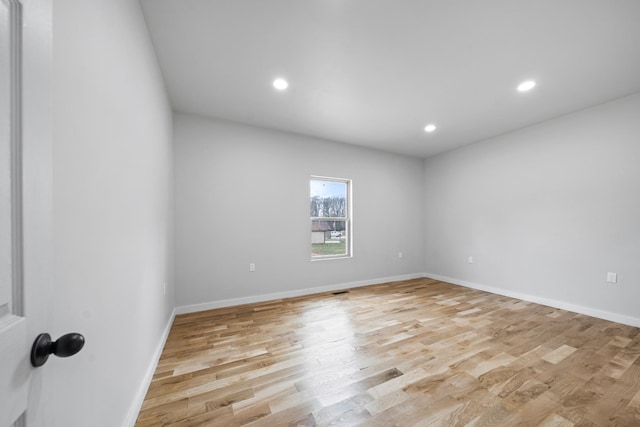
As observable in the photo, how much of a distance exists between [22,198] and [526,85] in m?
3.69

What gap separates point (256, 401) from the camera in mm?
1554

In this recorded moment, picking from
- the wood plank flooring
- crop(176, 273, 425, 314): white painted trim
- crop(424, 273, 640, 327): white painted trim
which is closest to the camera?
the wood plank flooring

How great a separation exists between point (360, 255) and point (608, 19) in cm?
368

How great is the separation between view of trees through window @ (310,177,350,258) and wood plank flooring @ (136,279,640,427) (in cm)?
128

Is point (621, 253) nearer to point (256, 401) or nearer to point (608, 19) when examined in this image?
point (608, 19)

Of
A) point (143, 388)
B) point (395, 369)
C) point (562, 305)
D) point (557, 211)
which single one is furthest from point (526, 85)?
point (143, 388)

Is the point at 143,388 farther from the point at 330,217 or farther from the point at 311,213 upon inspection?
the point at 330,217

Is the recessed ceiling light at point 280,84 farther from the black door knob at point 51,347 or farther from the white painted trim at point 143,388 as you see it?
the white painted trim at point 143,388

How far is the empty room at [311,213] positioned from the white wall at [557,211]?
23 mm

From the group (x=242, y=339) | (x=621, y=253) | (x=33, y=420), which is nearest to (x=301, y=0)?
(x=33, y=420)

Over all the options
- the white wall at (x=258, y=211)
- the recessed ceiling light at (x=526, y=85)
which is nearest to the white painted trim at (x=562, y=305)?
the white wall at (x=258, y=211)

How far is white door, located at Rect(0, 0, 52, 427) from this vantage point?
1.39 feet

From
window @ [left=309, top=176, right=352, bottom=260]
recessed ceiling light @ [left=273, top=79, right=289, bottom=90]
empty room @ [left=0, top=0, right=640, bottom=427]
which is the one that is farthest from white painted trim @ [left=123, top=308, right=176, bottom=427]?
recessed ceiling light @ [left=273, top=79, right=289, bottom=90]

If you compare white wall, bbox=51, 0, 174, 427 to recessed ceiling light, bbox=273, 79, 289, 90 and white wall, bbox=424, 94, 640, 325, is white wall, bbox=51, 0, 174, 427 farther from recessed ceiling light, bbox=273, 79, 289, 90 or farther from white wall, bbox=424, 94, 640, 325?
white wall, bbox=424, 94, 640, 325
